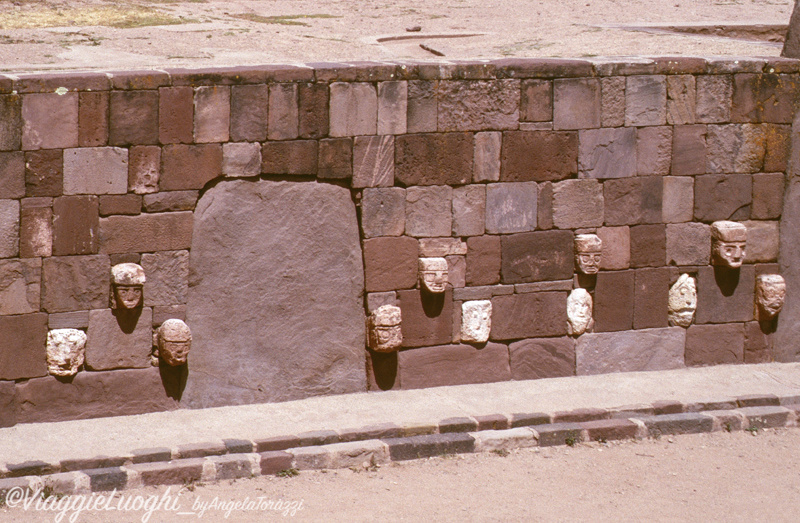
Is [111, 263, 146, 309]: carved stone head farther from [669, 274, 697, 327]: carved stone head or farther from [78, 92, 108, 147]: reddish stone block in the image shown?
[669, 274, 697, 327]: carved stone head

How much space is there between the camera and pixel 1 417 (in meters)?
8.32

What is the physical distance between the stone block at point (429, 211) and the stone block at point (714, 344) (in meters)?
2.46

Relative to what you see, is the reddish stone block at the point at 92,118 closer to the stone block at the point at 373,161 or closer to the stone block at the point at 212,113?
the stone block at the point at 212,113

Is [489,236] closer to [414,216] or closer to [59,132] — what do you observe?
[414,216]

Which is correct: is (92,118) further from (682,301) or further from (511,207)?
(682,301)

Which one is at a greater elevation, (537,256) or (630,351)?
(537,256)

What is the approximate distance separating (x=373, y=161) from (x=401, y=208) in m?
0.44

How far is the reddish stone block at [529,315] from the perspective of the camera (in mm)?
9562

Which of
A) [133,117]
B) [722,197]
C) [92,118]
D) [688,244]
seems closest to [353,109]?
[133,117]

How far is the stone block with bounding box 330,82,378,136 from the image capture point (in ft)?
28.9

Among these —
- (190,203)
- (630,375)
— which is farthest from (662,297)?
(190,203)

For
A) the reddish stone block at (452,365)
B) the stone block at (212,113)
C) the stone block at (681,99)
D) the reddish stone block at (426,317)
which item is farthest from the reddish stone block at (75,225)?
the stone block at (681,99)

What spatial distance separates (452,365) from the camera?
9.51 m

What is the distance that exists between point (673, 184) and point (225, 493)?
4.62 meters
